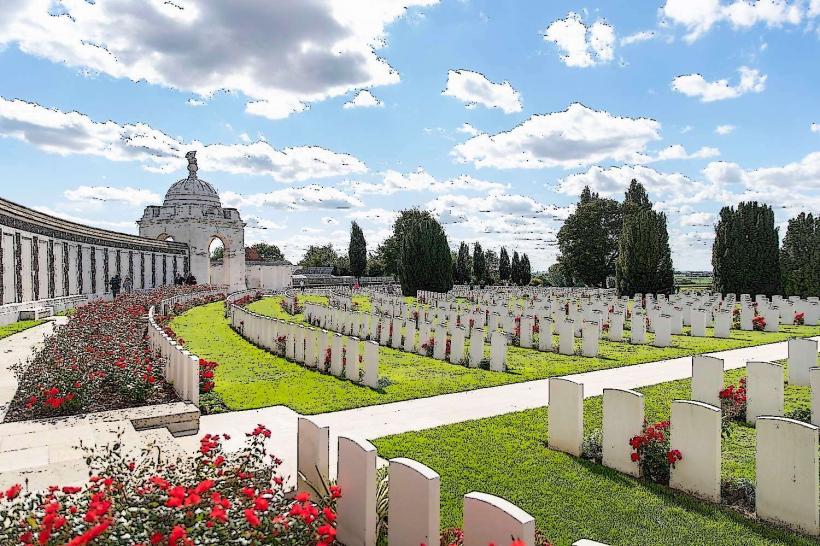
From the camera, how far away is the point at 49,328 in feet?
60.3

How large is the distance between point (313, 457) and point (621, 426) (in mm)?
3369

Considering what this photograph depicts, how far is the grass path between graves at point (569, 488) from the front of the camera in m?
4.68

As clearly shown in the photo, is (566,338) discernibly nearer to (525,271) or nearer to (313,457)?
(313,457)

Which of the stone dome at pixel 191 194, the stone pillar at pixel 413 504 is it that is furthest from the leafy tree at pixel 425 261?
the stone pillar at pixel 413 504

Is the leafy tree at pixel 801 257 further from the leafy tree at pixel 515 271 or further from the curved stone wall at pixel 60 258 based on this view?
the curved stone wall at pixel 60 258

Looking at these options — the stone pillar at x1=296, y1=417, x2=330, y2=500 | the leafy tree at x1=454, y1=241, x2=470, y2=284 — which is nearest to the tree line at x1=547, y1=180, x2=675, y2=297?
the leafy tree at x1=454, y1=241, x2=470, y2=284

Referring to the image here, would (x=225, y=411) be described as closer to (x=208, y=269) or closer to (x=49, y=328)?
(x=49, y=328)

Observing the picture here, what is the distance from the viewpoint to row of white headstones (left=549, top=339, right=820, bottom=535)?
4754mm

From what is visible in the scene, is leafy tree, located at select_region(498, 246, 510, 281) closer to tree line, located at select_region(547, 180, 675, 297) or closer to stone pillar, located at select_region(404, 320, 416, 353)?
tree line, located at select_region(547, 180, 675, 297)

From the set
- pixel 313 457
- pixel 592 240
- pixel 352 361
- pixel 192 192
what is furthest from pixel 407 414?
pixel 192 192

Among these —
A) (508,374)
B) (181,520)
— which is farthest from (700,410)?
(508,374)

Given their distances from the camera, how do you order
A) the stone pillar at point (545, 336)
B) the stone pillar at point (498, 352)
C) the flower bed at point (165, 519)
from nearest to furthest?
the flower bed at point (165, 519) < the stone pillar at point (498, 352) < the stone pillar at point (545, 336)

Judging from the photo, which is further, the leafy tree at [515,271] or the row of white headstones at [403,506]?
the leafy tree at [515,271]

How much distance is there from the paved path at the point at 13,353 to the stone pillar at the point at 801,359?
1276cm
